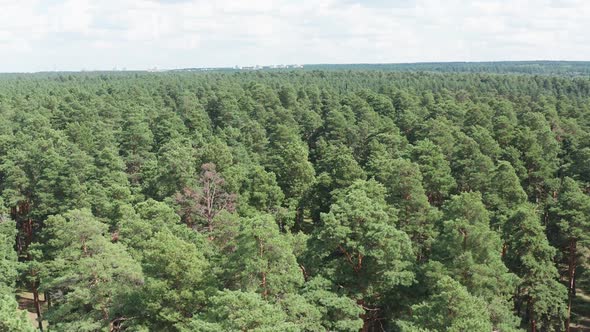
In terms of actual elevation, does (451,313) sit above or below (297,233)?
above

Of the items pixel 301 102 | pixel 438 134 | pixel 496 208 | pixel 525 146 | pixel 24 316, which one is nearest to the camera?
pixel 24 316

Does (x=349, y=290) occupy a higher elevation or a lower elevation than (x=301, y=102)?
lower

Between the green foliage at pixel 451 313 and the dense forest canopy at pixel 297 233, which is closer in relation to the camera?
the green foliage at pixel 451 313

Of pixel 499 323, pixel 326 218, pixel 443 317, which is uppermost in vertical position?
pixel 326 218

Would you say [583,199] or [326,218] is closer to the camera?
[326,218]

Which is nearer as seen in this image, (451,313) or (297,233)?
(451,313)

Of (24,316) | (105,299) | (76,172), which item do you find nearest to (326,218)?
(105,299)

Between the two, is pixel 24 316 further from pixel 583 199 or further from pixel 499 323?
pixel 583 199

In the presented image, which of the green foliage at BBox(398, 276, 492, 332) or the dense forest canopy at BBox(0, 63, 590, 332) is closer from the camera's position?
the green foliage at BBox(398, 276, 492, 332)
